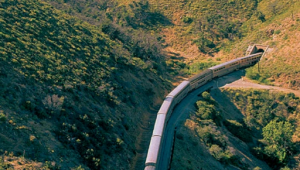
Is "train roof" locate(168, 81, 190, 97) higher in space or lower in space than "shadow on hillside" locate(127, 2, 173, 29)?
lower

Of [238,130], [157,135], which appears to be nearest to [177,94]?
[238,130]

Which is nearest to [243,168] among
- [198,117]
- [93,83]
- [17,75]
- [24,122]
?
[198,117]

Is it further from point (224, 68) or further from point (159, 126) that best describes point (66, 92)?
point (224, 68)

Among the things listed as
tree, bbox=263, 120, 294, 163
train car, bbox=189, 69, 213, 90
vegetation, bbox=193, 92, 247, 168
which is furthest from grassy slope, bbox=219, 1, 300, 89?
vegetation, bbox=193, 92, 247, 168

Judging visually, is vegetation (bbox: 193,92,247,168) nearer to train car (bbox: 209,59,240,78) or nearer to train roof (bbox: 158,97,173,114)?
train roof (bbox: 158,97,173,114)

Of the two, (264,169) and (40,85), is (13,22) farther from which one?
(264,169)

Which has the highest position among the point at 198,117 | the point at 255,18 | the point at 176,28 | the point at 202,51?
the point at 255,18
